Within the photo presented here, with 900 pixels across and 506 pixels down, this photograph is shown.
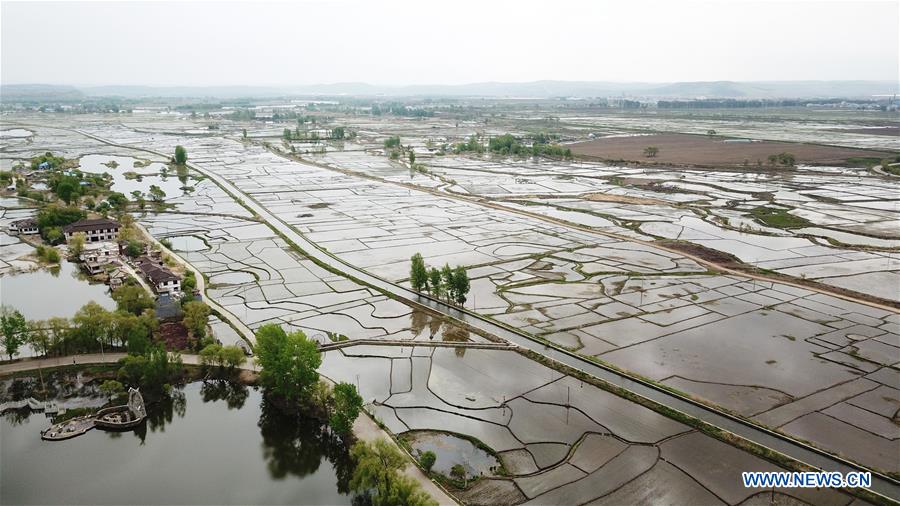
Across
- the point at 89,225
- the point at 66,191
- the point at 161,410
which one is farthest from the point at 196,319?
the point at 66,191

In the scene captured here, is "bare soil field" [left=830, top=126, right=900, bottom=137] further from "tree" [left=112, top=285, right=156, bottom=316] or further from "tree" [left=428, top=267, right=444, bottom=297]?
"tree" [left=112, top=285, right=156, bottom=316]

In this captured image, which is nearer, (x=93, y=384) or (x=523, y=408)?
(x=523, y=408)

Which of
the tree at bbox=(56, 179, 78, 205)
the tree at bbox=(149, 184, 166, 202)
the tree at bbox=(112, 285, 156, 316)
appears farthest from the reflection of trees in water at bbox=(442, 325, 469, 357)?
the tree at bbox=(56, 179, 78, 205)

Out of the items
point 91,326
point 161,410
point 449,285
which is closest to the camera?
point 161,410

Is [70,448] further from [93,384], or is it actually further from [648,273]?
[648,273]

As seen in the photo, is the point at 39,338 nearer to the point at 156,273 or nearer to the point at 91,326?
the point at 91,326

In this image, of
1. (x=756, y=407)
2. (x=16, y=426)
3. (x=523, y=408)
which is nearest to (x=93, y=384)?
(x=16, y=426)

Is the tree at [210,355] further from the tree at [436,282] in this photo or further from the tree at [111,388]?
the tree at [436,282]
